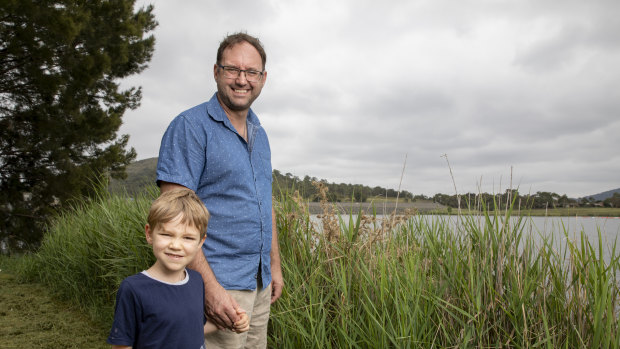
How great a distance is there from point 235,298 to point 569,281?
1.76 m

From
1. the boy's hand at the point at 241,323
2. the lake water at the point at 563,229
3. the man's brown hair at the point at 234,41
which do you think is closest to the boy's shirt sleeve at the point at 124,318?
the boy's hand at the point at 241,323

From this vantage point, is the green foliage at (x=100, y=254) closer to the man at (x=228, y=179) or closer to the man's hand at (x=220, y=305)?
the man at (x=228, y=179)

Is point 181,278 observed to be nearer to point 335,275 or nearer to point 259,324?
point 259,324

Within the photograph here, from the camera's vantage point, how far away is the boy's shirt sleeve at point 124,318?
1.43 meters

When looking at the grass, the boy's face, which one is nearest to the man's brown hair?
the boy's face

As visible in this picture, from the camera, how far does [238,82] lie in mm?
1893

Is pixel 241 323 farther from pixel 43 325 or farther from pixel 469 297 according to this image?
pixel 43 325

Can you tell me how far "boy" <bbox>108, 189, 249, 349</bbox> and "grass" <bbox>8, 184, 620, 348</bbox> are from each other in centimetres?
96

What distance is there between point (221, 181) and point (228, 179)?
28 mm

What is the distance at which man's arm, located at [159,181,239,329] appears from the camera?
1.66 m

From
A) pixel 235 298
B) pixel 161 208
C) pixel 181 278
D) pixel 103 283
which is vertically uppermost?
pixel 161 208

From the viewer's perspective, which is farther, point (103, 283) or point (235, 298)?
point (103, 283)

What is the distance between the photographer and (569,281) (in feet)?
7.98

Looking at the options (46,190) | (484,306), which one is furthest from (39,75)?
(484,306)
